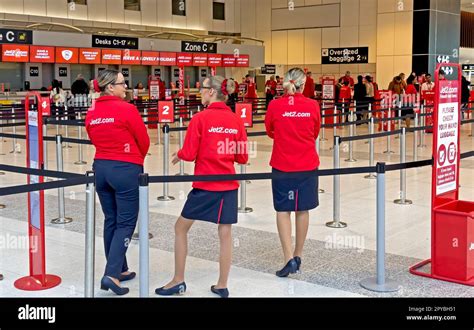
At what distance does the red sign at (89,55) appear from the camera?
1059 inches

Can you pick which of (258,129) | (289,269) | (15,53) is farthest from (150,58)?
(289,269)

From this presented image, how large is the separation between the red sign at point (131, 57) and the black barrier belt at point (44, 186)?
24333 mm

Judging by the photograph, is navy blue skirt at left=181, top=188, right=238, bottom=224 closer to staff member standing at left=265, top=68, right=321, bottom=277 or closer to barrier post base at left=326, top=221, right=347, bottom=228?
staff member standing at left=265, top=68, right=321, bottom=277

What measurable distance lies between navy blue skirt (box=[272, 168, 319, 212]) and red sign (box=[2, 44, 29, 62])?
828 inches

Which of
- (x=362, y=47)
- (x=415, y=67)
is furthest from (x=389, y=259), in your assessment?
(x=362, y=47)

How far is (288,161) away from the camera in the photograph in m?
Result: 5.58

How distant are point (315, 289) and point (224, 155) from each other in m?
1.37

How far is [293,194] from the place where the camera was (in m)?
5.58

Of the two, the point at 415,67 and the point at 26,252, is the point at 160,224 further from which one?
the point at 415,67

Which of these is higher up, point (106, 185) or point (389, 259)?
point (106, 185)

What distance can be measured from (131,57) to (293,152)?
942 inches

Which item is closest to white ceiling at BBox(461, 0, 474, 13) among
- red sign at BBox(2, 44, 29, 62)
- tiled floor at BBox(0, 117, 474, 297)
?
red sign at BBox(2, 44, 29, 62)

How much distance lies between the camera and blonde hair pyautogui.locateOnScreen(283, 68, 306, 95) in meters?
5.60

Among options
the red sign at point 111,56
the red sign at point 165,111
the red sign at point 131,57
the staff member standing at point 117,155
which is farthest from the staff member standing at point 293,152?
the red sign at point 131,57
